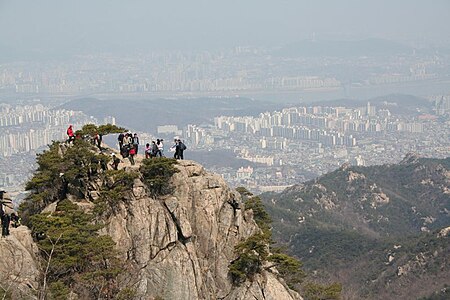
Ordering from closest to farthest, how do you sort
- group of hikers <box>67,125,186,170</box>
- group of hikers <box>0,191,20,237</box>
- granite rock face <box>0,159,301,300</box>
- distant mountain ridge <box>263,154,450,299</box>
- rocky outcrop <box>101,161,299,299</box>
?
group of hikers <box>0,191,20,237</box>
granite rock face <box>0,159,301,300</box>
rocky outcrop <box>101,161,299,299</box>
group of hikers <box>67,125,186,170</box>
distant mountain ridge <box>263,154,450,299</box>

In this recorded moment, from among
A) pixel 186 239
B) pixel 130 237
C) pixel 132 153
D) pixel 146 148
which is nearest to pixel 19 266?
pixel 130 237

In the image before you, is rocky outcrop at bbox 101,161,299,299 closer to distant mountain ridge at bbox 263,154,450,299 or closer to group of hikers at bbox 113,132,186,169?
group of hikers at bbox 113,132,186,169

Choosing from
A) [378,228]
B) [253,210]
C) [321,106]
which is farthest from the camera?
[321,106]

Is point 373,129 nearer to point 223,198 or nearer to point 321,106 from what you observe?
point 321,106

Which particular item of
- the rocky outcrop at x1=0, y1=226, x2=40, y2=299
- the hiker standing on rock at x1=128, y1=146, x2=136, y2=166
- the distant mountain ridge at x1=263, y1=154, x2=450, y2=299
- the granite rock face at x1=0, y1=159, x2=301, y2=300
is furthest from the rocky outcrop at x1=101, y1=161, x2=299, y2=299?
the distant mountain ridge at x1=263, y1=154, x2=450, y2=299

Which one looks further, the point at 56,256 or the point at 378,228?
the point at 378,228

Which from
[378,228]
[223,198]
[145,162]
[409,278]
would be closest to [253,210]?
[223,198]

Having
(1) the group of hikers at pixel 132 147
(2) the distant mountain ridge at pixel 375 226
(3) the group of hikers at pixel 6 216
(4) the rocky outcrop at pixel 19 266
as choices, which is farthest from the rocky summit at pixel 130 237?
(2) the distant mountain ridge at pixel 375 226
